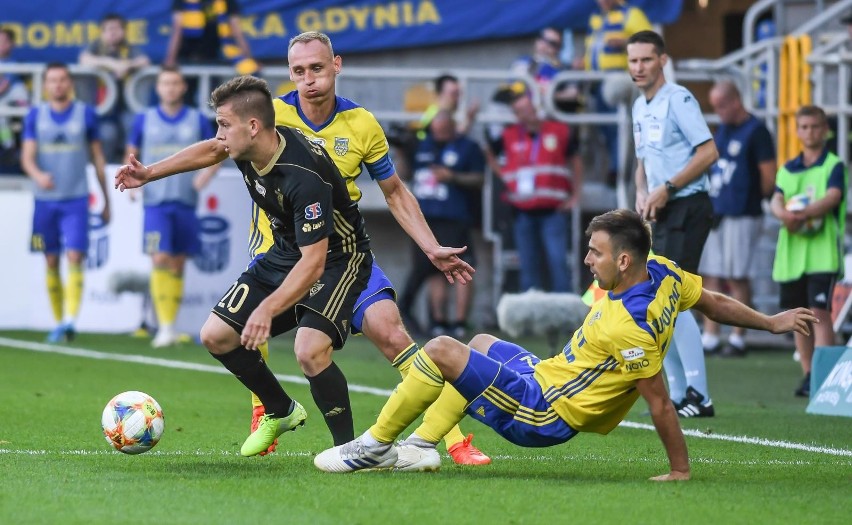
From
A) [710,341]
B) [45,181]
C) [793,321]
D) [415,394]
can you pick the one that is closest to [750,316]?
[793,321]

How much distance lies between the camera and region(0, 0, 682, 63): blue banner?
55.1 ft

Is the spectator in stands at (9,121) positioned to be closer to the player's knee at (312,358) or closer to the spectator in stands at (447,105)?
the spectator in stands at (447,105)

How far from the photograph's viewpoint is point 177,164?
22.0ft

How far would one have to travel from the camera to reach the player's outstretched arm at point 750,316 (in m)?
6.39

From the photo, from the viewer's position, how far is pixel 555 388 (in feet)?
21.1

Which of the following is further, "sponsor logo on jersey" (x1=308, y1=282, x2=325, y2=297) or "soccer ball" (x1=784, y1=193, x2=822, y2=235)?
"soccer ball" (x1=784, y1=193, x2=822, y2=235)

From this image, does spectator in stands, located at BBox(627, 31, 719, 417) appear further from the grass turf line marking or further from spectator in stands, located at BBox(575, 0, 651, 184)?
spectator in stands, located at BBox(575, 0, 651, 184)

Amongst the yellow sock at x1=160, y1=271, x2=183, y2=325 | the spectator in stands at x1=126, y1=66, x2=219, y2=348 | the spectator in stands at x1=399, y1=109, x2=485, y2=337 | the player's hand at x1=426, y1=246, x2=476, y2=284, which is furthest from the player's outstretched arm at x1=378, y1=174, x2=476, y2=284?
the spectator in stands at x1=399, y1=109, x2=485, y2=337

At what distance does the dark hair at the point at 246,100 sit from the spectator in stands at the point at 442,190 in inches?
Result: 347

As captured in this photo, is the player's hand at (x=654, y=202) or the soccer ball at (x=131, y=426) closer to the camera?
the soccer ball at (x=131, y=426)

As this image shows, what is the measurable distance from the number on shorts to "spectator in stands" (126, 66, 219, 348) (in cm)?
703

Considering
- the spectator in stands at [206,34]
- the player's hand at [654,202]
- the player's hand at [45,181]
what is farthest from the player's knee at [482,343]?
the spectator in stands at [206,34]

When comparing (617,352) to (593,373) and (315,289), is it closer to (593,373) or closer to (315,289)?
(593,373)

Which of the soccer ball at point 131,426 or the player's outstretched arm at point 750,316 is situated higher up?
the player's outstretched arm at point 750,316
